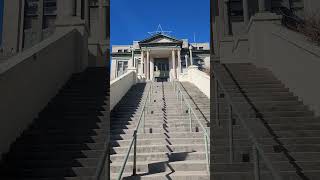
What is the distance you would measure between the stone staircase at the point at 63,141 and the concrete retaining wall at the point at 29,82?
0.58ft

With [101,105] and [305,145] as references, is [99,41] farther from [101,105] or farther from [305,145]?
[305,145]

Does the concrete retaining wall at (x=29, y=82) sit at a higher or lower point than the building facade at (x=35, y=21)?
lower

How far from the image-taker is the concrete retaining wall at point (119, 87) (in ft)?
46.8

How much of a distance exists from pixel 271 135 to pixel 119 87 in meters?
10.3

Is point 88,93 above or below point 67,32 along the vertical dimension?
below

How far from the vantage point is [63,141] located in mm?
7188

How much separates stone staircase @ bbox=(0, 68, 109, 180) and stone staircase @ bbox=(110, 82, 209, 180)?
68 cm

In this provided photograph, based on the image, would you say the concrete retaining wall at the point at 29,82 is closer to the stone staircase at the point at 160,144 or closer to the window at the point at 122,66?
the stone staircase at the point at 160,144

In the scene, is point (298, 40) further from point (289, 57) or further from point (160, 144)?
point (160, 144)

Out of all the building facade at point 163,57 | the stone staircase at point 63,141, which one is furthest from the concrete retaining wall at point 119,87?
the building facade at point 163,57

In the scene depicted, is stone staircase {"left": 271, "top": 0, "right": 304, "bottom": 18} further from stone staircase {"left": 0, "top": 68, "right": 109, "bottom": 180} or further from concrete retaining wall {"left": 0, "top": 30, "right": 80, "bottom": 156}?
stone staircase {"left": 0, "top": 68, "right": 109, "bottom": 180}

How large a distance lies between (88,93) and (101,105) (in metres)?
0.85

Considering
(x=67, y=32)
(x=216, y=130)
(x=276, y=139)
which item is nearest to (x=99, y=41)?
(x=67, y=32)

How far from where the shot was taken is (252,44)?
12.7m
